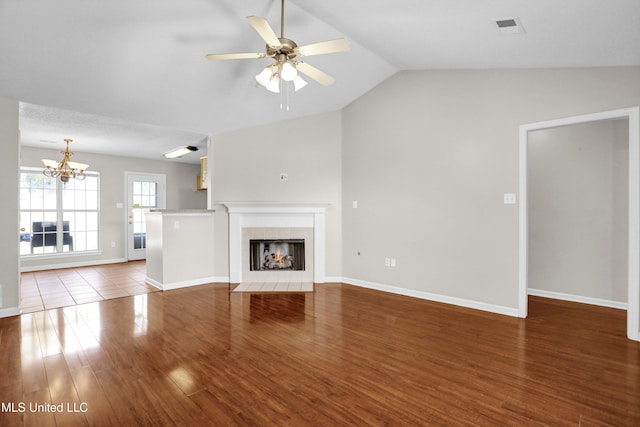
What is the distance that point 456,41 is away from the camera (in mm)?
3150

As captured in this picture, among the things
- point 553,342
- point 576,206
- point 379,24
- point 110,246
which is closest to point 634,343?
point 553,342

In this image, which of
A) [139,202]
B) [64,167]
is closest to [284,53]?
[64,167]

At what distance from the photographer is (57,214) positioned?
677 centimetres

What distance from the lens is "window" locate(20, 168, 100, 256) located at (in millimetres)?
6402

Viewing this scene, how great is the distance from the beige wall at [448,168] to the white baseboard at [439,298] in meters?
0.05

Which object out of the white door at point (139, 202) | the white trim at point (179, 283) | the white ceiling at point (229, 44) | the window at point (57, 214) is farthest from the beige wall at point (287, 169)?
the window at point (57, 214)

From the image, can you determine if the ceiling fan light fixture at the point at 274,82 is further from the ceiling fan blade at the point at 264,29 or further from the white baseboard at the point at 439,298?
the white baseboard at the point at 439,298

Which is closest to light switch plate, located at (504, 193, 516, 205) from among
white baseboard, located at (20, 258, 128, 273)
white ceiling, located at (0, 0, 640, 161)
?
white ceiling, located at (0, 0, 640, 161)

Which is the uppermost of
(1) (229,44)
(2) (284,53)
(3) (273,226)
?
(1) (229,44)

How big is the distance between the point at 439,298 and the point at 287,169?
2.90 meters

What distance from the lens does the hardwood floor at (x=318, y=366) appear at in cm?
189

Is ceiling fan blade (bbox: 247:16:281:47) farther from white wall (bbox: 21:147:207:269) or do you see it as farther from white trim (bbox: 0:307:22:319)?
white wall (bbox: 21:147:207:269)

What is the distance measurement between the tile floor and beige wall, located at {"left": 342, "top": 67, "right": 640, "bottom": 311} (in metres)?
3.41

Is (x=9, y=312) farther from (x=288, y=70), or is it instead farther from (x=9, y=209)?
(x=288, y=70)
